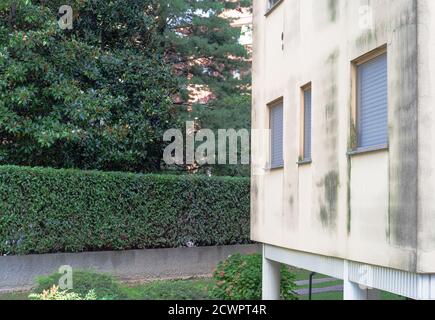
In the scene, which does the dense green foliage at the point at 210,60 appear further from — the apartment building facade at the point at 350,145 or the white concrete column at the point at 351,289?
the white concrete column at the point at 351,289

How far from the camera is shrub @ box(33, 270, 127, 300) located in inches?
Answer: 304

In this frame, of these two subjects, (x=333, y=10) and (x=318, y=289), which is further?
(x=318, y=289)

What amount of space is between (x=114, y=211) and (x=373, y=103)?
410 inches

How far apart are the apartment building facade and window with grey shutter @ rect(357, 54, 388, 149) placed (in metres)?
0.01

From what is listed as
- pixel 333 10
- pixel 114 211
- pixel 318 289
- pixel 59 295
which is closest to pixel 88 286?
pixel 59 295

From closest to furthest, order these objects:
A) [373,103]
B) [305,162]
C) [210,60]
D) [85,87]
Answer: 1. [373,103]
2. [305,162]
3. [85,87]
4. [210,60]

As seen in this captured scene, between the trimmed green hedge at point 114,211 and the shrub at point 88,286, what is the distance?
254 inches

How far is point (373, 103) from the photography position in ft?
24.4

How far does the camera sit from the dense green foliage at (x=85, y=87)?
15.2 meters

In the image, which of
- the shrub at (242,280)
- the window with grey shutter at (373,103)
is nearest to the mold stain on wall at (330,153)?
the window with grey shutter at (373,103)

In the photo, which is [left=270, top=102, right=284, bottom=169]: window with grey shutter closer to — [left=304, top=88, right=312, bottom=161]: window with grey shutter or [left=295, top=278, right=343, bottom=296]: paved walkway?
[left=304, top=88, right=312, bottom=161]: window with grey shutter

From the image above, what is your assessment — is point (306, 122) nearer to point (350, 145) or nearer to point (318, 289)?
point (350, 145)

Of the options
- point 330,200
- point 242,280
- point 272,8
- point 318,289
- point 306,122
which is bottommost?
point 318,289

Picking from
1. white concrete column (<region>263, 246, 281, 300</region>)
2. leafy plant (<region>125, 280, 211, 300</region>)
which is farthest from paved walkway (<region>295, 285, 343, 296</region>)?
leafy plant (<region>125, 280, 211, 300</region>)
